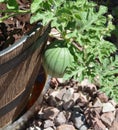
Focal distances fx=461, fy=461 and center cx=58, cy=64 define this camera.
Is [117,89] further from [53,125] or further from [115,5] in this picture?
[115,5]

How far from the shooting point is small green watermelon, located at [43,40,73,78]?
2273 millimetres

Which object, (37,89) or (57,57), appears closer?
(57,57)

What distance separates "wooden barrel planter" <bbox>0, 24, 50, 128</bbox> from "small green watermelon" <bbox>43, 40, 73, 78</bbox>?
0.05m

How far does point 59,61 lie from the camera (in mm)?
2316

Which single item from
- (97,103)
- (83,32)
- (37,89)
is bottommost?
(97,103)

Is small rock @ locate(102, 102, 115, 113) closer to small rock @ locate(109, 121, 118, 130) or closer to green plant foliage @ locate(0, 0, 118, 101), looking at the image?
small rock @ locate(109, 121, 118, 130)

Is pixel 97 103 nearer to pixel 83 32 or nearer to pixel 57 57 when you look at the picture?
pixel 57 57

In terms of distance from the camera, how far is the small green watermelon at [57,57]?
7.46 feet

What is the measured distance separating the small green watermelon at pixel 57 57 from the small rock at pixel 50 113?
18.9 inches

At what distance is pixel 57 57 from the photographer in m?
2.29

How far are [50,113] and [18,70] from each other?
0.66m

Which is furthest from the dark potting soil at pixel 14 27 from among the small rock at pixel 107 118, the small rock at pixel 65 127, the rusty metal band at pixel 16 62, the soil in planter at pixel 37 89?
the small rock at pixel 107 118

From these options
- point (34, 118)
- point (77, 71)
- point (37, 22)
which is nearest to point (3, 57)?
point (37, 22)

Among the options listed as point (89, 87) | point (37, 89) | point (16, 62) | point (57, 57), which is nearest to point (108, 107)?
point (89, 87)
